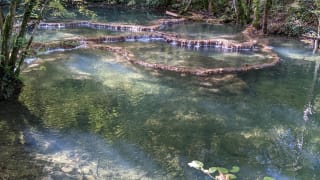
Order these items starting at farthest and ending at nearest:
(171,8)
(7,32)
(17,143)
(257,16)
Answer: (171,8) < (257,16) < (7,32) < (17,143)

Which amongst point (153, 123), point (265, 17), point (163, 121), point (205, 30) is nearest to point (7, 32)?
point (153, 123)

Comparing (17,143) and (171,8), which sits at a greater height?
(171,8)

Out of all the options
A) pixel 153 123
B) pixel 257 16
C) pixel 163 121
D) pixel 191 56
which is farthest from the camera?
pixel 257 16

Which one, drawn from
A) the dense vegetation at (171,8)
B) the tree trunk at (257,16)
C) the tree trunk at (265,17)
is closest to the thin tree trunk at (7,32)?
the dense vegetation at (171,8)

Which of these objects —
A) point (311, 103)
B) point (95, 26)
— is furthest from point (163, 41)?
point (311, 103)

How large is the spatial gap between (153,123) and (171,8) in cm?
2334

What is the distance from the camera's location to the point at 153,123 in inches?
387

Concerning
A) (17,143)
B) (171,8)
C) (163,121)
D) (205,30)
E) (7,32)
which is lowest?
(163,121)

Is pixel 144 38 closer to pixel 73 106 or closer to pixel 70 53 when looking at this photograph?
pixel 70 53

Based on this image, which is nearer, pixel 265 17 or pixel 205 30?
pixel 265 17

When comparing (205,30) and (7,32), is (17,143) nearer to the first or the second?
(7,32)

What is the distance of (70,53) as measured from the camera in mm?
16359

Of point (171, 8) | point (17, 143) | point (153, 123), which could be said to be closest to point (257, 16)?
point (171, 8)

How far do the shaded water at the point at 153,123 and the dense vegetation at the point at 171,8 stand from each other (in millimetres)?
1058
